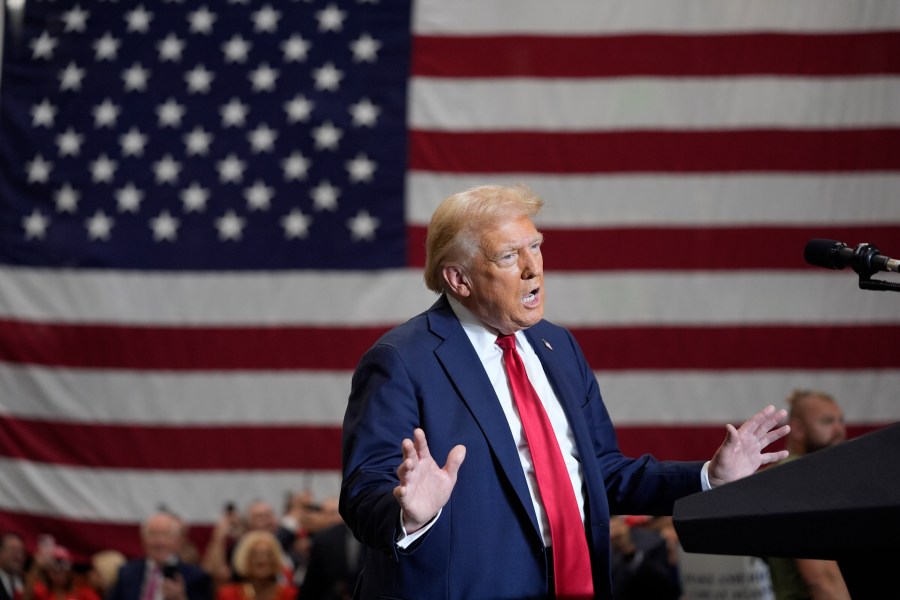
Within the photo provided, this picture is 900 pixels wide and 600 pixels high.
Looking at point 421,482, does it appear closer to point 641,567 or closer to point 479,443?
point 479,443

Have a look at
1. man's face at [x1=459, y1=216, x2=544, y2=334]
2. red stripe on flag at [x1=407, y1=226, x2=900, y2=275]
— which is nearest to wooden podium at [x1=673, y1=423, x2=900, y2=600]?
man's face at [x1=459, y1=216, x2=544, y2=334]

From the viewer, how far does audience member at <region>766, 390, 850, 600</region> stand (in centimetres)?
366

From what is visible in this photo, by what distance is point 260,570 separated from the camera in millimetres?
5645

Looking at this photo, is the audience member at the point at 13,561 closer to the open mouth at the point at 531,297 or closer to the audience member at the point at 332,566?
the audience member at the point at 332,566

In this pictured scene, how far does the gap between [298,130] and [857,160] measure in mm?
3687

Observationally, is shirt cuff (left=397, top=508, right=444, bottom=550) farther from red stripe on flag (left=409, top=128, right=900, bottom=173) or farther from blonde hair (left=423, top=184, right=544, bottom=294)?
red stripe on flag (left=409, top=128, right=900, bottom=173)

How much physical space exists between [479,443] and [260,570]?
12.2ft

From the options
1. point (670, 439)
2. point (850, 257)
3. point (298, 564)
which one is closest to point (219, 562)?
point (298, 564)

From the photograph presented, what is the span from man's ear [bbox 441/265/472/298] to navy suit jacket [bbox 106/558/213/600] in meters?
3.97

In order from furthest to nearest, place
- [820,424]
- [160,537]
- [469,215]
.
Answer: [160,537], [820,424], [469,215]

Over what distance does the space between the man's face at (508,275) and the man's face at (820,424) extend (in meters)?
2.39

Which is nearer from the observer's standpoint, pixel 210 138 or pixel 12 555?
pixel 12 555

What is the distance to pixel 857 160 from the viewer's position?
24.9 feet

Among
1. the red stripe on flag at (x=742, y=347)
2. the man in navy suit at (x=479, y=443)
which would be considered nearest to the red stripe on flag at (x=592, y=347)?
the red stripe on flag at (x=742, y=347)
